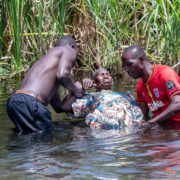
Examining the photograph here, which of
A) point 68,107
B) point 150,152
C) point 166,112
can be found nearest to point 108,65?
point 68,107

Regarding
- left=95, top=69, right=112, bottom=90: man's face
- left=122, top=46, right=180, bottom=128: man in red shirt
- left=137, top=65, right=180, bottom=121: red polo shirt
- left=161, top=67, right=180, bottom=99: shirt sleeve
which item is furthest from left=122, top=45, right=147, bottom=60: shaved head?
left=95, top=69, right=112, bottom=90: man's face

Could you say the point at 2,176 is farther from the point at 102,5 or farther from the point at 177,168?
the point at 102,5

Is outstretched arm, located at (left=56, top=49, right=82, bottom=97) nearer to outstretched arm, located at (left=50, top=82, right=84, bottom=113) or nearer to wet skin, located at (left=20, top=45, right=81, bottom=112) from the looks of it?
wet skin, located at (left=20, top=45, right=81, bottom=112)

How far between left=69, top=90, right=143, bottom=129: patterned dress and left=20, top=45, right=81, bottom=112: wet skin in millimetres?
435

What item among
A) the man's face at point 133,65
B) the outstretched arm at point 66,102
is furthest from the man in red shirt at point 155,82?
the outstretched arm at point 66,102

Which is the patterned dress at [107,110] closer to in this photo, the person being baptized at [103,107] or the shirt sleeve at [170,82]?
the person being baptized at [103,107]

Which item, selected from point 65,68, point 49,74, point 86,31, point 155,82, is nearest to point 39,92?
point 49,74

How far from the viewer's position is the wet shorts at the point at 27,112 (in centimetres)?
371

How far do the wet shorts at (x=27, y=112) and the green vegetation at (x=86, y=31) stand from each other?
2721 millimetres

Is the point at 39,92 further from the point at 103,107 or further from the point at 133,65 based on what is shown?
the point at 133,65

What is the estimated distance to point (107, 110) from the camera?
423cm

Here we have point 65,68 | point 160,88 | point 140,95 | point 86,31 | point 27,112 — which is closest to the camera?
point 27,112

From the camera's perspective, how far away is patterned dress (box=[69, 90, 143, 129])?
4145 mm

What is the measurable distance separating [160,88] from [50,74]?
1.18 m
